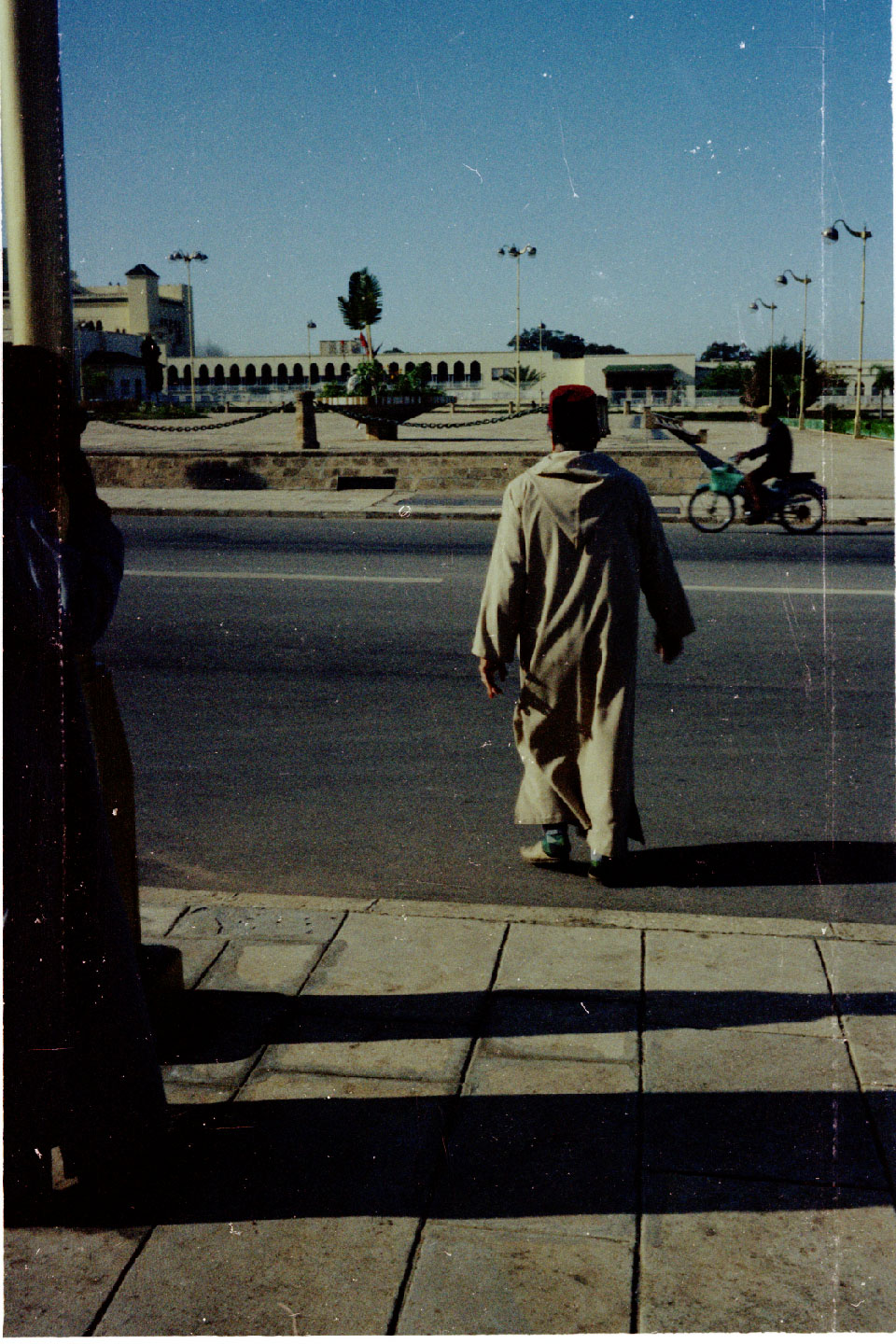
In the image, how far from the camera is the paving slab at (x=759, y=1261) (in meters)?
2.21

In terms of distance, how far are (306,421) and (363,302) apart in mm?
14938

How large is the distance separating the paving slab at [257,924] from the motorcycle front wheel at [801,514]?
11.7 m

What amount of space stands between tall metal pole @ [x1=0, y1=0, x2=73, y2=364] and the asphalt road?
7.62 feet

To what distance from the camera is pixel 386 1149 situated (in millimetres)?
2678

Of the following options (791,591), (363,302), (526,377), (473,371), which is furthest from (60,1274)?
(473,371)

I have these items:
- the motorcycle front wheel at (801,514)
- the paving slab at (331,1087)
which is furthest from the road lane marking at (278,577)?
the paving slab at (331,1087)

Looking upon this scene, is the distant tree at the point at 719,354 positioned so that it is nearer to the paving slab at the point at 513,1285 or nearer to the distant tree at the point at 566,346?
the distant tree at the point at 566,346

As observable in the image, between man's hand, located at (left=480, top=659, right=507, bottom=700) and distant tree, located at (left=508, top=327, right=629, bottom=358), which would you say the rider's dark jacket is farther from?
distant tree, located at (left=508, top=327, right=629, bottom=358)

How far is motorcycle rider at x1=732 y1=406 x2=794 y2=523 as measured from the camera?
14.3 m

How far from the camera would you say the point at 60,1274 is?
2.31 meters

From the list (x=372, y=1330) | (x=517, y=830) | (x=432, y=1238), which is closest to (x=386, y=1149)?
(x=432, y=1238)

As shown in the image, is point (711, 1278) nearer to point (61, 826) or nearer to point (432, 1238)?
point (432, 1238)

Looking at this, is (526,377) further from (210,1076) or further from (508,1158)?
(508,1158)

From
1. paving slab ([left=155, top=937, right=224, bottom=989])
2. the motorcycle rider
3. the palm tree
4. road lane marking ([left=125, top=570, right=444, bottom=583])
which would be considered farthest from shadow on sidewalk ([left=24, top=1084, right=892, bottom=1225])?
the palm tree
